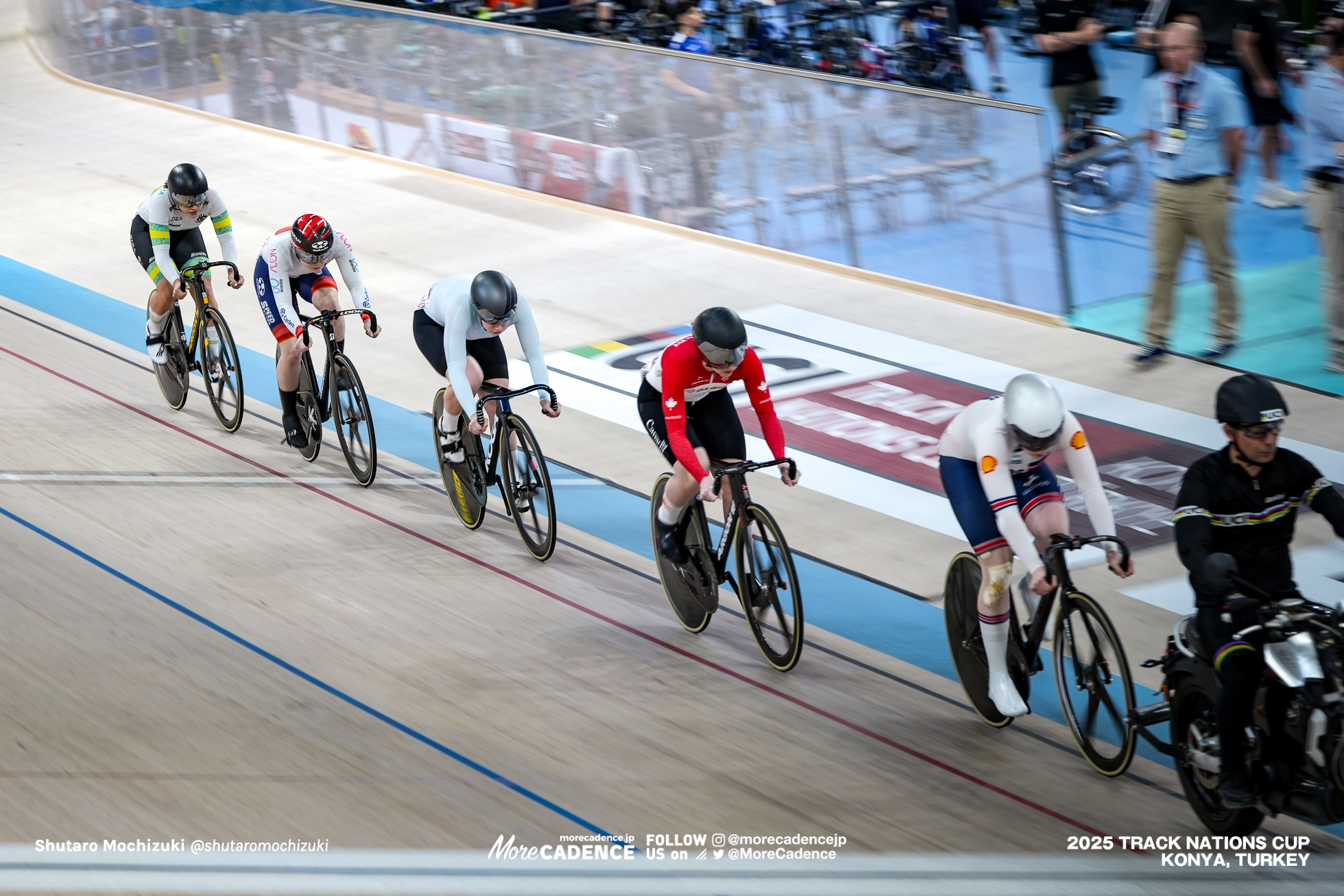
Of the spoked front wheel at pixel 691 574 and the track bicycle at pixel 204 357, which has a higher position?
the track bicycle at pixel 204 357

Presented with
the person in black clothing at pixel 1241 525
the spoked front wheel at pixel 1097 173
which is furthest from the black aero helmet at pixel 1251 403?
the spoked front wheel at pixel 1097 173

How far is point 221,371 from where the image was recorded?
799 cm

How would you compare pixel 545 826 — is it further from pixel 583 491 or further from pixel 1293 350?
pixel 1293 350

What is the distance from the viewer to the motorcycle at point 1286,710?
11.7ft

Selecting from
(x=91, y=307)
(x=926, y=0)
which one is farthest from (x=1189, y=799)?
(x=926, y=0)

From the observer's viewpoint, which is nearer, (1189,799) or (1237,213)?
(1189,799)

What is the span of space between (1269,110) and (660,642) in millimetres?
6075

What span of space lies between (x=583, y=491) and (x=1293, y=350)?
415cm

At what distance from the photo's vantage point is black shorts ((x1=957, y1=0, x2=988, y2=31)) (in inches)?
545

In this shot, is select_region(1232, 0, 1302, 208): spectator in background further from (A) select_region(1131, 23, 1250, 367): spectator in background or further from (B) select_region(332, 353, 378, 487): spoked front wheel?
(B) select_region(332, 353, 378, 487): spoked front wheel

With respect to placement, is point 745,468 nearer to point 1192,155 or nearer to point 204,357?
point 1192,155

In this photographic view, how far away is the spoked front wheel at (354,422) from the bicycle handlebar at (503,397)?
40.0 inches

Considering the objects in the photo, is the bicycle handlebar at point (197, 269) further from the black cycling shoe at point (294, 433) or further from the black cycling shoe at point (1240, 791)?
the black cycling shoe at point (1240, 791)

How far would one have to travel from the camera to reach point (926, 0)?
14016 millimetres
